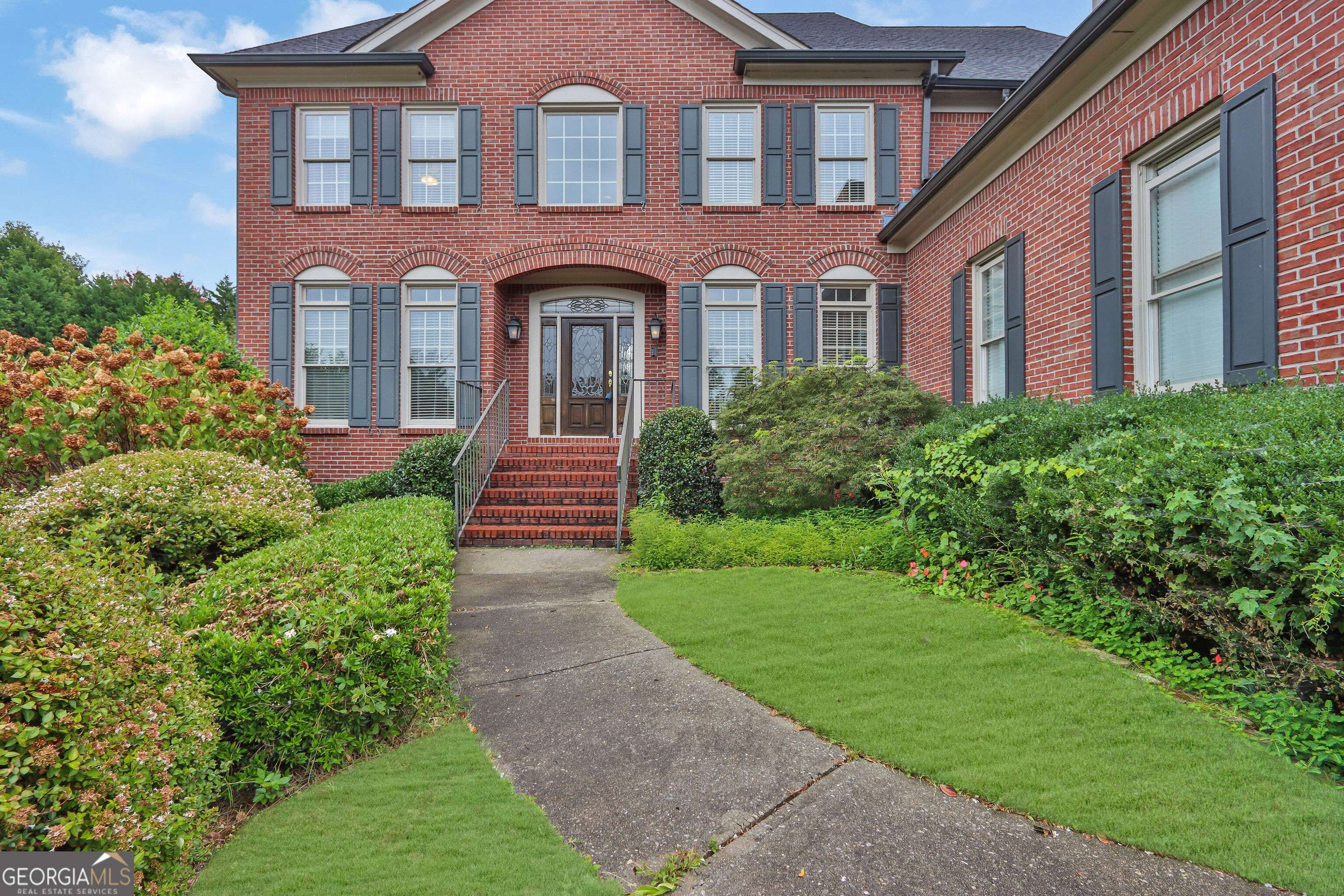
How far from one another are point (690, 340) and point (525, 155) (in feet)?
11.9

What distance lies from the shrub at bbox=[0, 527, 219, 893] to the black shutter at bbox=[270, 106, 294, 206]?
31.4 feet

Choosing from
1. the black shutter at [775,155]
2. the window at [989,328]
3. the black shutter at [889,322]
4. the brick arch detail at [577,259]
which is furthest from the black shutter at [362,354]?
the window at [989,328]

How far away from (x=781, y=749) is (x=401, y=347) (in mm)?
9115

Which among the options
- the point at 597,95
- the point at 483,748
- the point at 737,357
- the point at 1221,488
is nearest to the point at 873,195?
the point at 737,357

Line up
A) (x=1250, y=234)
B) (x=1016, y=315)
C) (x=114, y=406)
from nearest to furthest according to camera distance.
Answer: (x=1250, y=234)
(x=114, y=406)
(x=1016, y=315)

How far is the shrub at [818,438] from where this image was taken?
261 inches

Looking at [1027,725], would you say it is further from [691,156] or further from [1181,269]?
[691,156]

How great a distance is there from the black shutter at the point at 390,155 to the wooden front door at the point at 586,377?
3042mm

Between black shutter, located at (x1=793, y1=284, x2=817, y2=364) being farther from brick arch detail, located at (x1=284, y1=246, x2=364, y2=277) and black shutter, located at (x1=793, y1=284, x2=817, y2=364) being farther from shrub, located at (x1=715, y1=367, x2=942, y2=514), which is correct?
brick arch detail, located at (x1=284, y1=246, x2=364, y2=277)

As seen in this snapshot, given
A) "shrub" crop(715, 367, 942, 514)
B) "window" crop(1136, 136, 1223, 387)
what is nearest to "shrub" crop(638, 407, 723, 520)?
"shrub" crop(715, 367, 942, 514)

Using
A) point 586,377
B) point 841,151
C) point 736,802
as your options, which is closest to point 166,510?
point 736,802

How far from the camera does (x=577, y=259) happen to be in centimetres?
1003

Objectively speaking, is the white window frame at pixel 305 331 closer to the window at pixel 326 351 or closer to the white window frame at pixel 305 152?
the window at pixel 326 351

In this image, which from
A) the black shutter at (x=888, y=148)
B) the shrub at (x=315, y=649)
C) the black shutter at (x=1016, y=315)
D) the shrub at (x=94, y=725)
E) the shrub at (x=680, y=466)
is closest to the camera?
the shrub at (x=94, y=725)
